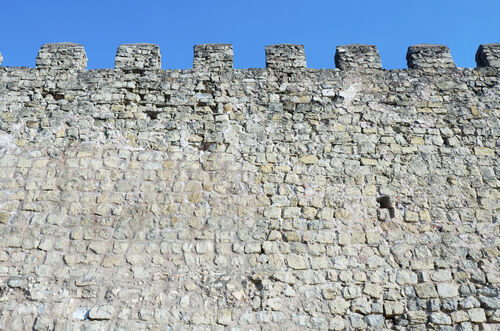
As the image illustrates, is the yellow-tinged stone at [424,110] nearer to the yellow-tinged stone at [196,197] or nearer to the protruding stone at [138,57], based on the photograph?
the yellow-tinged stone at [196,197]

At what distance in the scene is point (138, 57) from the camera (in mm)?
5035

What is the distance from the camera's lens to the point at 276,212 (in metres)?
4.09

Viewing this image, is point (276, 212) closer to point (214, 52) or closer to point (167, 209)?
point (167, 209)

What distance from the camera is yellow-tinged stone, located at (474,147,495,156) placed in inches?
178

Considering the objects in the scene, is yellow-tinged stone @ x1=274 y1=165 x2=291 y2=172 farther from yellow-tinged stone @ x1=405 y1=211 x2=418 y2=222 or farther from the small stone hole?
yellow-tinged stone @ x1=405 y1=211 x2=418 y2=222

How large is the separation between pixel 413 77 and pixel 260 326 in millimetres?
3847

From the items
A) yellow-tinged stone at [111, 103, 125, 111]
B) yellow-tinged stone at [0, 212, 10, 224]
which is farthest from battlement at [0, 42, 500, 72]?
yellow-tinged stone at [0, 212, 10, 224]

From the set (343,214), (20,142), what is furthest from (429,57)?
(20,142)

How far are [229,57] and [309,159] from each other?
6.18 ft

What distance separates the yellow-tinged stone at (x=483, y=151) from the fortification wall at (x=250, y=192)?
0.04 meters

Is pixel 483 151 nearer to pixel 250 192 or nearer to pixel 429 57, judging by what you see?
pixel 429 57

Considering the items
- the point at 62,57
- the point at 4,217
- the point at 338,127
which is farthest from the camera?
the point at 62,57

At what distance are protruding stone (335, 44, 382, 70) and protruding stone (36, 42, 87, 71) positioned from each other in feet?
11.9

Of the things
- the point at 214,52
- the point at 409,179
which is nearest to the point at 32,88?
the point at 214,52
